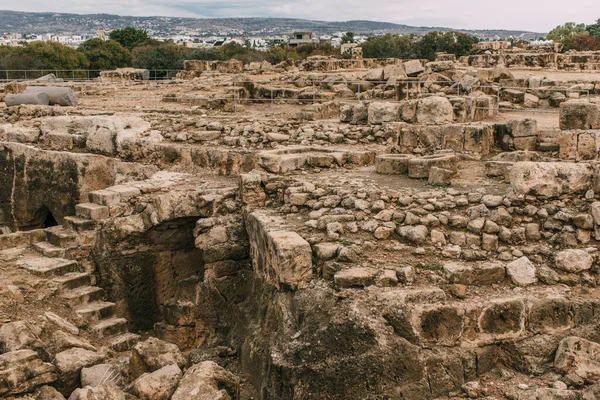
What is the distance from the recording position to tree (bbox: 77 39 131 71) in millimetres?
43125

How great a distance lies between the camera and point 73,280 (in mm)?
8625

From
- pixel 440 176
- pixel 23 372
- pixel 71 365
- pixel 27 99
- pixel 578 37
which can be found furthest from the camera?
pixel 578 37

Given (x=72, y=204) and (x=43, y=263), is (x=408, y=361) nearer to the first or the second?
(x=43, y=263)

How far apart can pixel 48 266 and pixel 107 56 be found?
37.5m

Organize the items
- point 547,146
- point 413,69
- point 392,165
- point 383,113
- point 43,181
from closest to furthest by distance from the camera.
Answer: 1. point 392,165
2. point 547,146
3. point 383,113
4. point 43,181
5. point 413,69

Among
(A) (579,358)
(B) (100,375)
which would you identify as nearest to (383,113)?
(A) (579,358)

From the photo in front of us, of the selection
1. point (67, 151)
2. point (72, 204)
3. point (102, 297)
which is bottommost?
point (102, 297)

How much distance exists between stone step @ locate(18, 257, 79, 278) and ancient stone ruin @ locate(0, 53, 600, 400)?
3cm

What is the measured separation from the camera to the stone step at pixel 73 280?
27.8 ft

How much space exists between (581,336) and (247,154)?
5862 mm

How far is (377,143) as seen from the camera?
35.7 feet

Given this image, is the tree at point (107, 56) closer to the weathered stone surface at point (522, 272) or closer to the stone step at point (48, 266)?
the stone step at point (48, 266)

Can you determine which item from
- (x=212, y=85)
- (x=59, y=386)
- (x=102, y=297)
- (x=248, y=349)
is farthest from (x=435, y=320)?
(x=212, y=85)

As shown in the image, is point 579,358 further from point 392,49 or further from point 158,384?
point 392,49
